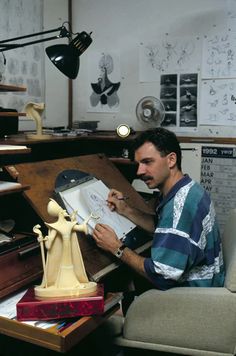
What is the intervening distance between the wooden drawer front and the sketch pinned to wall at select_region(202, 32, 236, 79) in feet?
5.24

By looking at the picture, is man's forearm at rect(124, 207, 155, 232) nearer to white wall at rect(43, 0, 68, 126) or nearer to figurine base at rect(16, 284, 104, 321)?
→ figurine base at rect(16, 284, 104, 321)

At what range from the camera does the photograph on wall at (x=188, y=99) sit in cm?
264

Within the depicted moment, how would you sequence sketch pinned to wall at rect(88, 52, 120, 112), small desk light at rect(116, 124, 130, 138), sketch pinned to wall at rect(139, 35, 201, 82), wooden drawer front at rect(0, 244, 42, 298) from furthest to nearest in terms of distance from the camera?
sketch pinned to wall at rect(88, 52, 120, 112)
sketch pinned to wall at rect(139, 35, 201, 82)
small desk light at rect(116, 124, 130, 138)
wooden drawer front at rect(0, 244, 42, 298)

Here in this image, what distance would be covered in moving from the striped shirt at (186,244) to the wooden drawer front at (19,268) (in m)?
0.41

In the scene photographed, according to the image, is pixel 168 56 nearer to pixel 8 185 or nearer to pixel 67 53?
pixel 67 53

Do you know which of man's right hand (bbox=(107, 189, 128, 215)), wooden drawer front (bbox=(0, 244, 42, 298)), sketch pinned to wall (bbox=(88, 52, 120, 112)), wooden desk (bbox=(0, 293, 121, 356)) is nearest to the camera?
wooden desk (bbox=(0, 293, 121, 356))

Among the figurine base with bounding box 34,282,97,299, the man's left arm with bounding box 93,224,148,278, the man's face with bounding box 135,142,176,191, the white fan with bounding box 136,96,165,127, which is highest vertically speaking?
the white fan with bounding box 136,96,165,127

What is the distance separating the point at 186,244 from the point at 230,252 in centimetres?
29

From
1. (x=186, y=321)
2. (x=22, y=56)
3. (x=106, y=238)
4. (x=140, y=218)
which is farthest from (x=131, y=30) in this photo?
(x=186, y=321)

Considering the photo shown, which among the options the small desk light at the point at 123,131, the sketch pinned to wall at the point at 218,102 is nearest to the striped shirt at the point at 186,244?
the small desk light at the point at 123,131

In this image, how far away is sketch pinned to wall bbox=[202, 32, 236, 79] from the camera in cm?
250

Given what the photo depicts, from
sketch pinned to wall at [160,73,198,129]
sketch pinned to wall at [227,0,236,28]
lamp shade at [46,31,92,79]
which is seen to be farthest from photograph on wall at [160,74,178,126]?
lamp shade at [46,31,92,79]

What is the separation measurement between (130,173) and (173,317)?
1221 millimetres

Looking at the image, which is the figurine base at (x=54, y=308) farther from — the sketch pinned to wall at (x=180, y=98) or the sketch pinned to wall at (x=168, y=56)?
the sketch pinned to wall at (x=168, y=56)
